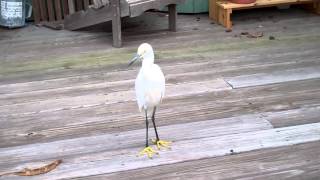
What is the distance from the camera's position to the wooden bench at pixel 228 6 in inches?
201

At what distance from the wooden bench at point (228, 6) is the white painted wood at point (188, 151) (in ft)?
8.23

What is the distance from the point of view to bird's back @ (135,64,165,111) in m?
2.38

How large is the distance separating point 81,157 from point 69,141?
229mm

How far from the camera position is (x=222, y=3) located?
5.20 m

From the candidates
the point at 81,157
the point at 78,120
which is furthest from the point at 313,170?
the point at 78,120

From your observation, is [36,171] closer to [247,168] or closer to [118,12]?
[247,168]

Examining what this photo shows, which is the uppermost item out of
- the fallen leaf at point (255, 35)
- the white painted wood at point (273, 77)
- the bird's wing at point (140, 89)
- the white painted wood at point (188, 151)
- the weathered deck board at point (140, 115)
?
the bird's wing at point (140, 89)

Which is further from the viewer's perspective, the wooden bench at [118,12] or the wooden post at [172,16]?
the wooden post at [172,16]

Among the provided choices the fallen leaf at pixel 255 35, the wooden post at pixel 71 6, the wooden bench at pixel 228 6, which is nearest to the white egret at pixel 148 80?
the fallen leaf at pixel 255 35

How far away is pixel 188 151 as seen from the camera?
8.56 feet

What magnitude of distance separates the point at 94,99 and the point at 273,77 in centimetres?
139

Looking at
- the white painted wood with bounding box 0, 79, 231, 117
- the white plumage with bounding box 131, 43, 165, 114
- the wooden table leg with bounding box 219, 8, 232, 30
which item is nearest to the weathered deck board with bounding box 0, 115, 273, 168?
the white plumage with bounding box 131, 43, 165, 114

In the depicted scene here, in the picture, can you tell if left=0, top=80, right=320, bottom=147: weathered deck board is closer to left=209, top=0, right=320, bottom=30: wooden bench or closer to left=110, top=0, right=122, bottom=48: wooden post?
left=110, top=0, right=122, bottom=48: wooden post

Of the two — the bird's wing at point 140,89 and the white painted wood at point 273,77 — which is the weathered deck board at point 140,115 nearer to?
the white painted wood at point 273,77
